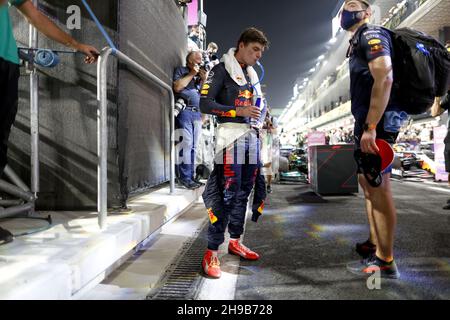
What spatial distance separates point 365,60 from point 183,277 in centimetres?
171

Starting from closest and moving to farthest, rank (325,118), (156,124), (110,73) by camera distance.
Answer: (110,73) < (156,124) < (325,118)

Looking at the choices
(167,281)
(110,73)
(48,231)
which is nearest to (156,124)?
(110,73)

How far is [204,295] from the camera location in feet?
5.79

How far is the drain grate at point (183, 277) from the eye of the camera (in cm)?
175

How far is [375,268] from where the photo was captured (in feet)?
6.72

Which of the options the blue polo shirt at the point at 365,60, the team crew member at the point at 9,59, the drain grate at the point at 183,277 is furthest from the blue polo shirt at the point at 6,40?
the blue polo shirt at the point at 365,60

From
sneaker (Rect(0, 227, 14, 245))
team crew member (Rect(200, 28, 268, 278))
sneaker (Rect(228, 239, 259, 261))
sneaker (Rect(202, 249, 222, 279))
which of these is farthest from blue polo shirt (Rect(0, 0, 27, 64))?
sneaker (Rect(228, 239, 259, 261))

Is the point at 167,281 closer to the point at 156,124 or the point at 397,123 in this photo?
the point at 397,123

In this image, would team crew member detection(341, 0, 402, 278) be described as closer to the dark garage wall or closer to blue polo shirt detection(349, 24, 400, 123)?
blue polo shirt detection(349, 24, 400, 123)

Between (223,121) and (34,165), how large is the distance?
4.31ft

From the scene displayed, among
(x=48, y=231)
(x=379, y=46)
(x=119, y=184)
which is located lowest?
(x=48, y=231)

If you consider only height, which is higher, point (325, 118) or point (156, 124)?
point (325, 118)

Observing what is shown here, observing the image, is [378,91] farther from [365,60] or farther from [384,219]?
[384,219]

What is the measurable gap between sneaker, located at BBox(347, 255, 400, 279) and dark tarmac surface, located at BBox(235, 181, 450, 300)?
0.05 m
